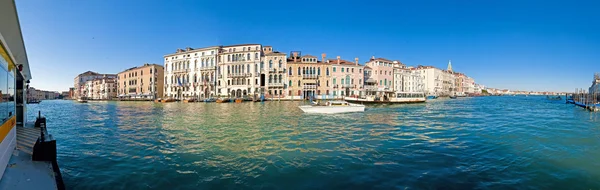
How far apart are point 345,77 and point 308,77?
905 cm

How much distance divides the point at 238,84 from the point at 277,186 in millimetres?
55434

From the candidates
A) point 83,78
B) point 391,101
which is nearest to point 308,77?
point 391,101

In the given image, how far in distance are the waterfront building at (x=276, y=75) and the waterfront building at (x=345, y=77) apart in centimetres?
1115

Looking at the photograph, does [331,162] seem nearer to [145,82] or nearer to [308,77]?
[308,77]

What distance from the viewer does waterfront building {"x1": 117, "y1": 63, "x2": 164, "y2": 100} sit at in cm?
7088

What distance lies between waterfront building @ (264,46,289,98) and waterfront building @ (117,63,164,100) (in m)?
32.2

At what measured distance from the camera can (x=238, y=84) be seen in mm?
58656

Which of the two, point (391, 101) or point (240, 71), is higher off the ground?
point (240, 71)

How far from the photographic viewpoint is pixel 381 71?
2672 inches

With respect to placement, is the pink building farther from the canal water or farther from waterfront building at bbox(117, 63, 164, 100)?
the canal water

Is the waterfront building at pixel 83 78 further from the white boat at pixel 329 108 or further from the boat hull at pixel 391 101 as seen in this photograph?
the white boat at pixel 329 108

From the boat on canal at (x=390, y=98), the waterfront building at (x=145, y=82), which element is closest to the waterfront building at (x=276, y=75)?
the boat on canal at (x=390, y=98)

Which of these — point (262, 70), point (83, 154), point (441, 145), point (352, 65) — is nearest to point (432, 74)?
point (352, 65)

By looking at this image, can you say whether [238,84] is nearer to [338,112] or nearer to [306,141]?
[338,112]
